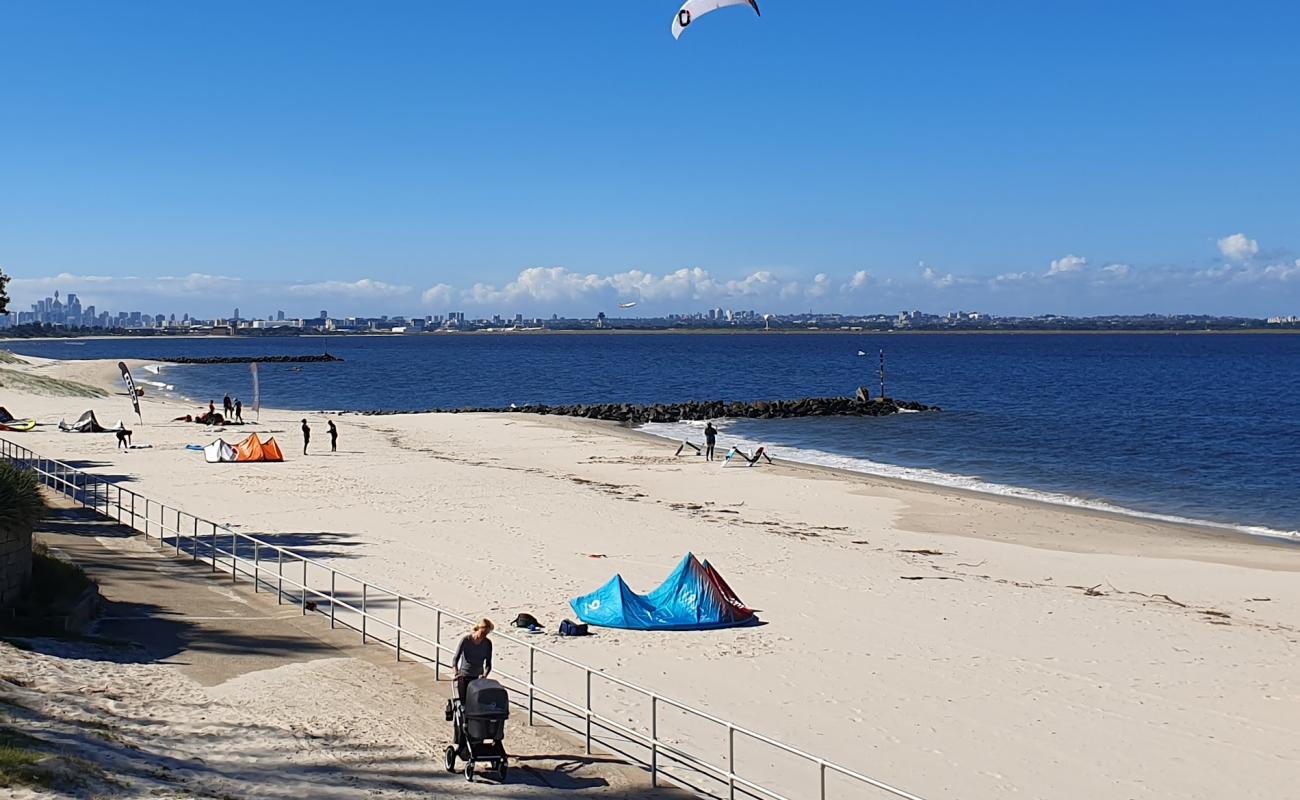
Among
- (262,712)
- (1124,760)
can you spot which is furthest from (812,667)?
(262,712)

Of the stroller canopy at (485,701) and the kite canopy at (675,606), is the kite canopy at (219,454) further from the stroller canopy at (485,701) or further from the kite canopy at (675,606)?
the stroller canopy at (485,701)

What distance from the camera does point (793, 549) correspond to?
2341 centimetres

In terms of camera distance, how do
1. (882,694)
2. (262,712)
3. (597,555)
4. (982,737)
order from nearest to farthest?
(262,712), (982,737), (882,694), (597,555)

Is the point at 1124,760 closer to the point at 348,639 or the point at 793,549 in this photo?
the point at 348,639

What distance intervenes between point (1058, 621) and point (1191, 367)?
4775 inches

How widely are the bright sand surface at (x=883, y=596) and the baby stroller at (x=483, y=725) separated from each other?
8.90 feet

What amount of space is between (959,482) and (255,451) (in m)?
21.9

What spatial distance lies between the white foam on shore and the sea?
10 centimetres

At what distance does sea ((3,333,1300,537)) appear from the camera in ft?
120

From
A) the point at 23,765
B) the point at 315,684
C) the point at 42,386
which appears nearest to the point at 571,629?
the point at 315,684

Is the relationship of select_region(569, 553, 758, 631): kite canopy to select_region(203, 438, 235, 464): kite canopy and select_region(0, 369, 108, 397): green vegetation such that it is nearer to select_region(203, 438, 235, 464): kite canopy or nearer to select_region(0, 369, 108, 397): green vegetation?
select_region(203, 438, 235, 464): kite canopy

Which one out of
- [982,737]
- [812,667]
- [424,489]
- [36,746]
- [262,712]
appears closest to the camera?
[36,746]

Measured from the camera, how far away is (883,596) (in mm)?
19078

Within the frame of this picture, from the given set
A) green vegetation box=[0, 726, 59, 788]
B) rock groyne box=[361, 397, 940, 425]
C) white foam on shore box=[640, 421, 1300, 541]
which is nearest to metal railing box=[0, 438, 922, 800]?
green vegetation box=[0, 726, 59, 788]
